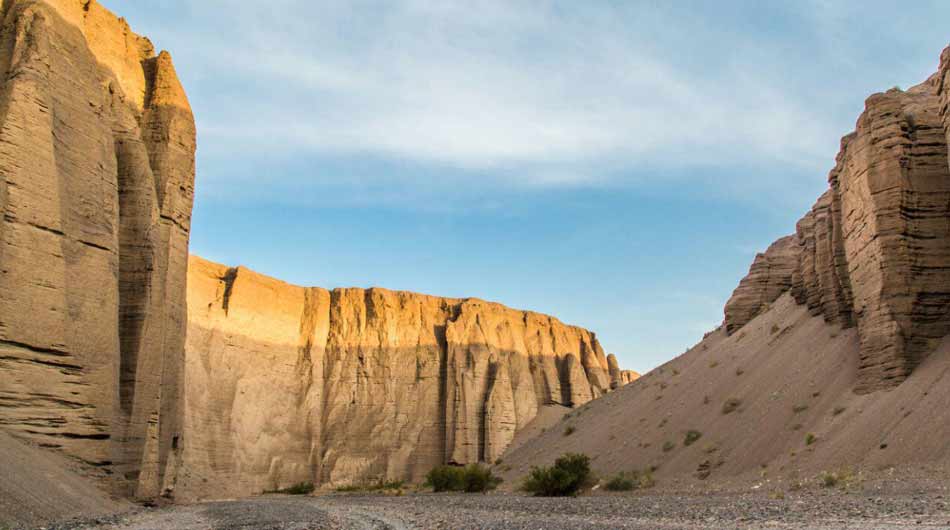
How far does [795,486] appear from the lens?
18375 mm

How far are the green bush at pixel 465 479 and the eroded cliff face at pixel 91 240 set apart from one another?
564 inches

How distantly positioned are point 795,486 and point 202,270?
38.6 metres

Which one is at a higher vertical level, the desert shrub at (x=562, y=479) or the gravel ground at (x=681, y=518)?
the gravel ground at (x=681, y=518)

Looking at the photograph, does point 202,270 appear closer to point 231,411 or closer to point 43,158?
point 231,411

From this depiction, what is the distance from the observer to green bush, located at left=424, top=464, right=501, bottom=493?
3428 cm

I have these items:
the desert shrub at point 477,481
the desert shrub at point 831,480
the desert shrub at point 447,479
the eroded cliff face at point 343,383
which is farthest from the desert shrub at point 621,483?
the eroded cliff face at point 343,383

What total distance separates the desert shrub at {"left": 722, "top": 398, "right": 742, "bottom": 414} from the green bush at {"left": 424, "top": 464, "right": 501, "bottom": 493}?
39.1 feet

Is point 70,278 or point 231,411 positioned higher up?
point 70,278

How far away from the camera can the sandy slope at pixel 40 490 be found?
1287cm

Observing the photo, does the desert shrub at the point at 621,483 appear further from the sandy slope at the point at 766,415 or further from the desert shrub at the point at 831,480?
the desert shrub at the point at 831,480

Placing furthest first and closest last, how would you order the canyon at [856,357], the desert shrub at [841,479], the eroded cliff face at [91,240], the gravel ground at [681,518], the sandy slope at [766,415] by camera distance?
the canyon at [856,357], the sandy slope at [766,415], the eroded cliff face at [91,240], the desert shrub at [841,479], the gravel ground at [681,518]

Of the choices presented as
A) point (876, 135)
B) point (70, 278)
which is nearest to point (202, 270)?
point (70, 278)

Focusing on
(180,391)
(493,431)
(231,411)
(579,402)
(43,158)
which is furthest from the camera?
(579,402)

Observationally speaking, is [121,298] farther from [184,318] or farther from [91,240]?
[184,318]
